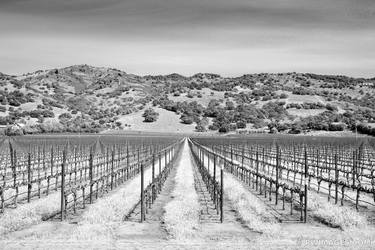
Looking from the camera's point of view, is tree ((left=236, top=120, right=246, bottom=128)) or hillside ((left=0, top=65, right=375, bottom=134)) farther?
tree ((left=236, top=120, right=246, bottom=128))

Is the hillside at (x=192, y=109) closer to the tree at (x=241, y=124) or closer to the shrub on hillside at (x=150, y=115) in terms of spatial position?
the shrub on hillside at (x=150, y=115)

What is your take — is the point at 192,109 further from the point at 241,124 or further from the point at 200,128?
the point at 241,124

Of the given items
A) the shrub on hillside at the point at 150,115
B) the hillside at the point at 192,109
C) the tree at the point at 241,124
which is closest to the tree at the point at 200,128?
the hillside at the point at 192,109

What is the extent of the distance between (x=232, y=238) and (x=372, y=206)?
8.07m

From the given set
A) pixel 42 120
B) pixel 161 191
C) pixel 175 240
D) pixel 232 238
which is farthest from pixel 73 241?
pixel 42 120

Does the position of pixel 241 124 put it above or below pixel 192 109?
below

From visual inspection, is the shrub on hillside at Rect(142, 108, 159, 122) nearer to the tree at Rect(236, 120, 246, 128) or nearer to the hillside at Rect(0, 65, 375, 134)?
the hillside at Rect(0, 65, 375, 134)

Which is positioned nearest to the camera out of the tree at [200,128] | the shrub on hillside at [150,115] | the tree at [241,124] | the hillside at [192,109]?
the hillside at [192,109]

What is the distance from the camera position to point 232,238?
12.9 m

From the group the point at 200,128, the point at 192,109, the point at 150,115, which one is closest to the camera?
the point at 200,128

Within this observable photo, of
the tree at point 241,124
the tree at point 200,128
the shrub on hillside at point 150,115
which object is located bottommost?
the tree at point 200,128

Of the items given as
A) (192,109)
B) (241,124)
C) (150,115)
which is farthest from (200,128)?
(192,109)

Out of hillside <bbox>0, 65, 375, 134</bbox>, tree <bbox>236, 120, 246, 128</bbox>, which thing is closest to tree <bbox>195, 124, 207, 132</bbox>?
hillside <bbox>0, 65, 375, 134</bbox>

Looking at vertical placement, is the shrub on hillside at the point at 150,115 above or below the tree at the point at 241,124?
above
